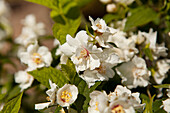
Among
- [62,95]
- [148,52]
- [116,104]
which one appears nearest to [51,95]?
[62,95]

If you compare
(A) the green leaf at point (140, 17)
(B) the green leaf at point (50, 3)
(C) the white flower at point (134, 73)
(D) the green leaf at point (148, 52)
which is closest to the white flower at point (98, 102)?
(C) the white flower at point (134, 73)

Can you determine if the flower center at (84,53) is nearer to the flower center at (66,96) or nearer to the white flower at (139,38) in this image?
the flower center at (66,96)

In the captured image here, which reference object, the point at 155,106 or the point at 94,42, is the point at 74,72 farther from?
the point at 155,106

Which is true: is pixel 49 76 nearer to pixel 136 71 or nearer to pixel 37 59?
pixel 37 59

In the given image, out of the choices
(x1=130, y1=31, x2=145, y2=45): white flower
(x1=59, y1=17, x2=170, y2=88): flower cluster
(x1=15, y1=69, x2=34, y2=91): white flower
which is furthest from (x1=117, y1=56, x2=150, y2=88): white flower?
(x1=15, y1=69, x2=34, y2=91): white flower

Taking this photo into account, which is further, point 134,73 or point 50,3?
point 50,3

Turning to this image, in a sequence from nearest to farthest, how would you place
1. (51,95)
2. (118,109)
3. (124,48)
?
1. (118,109)
2. (51,95)
3. (124,48)
